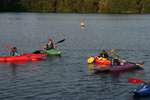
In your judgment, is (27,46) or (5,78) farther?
(27,46)

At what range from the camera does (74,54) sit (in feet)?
204

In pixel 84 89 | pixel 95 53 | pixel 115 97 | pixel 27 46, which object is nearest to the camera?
pixel 115 97

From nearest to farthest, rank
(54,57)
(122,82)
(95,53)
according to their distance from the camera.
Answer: (122,82)
(54,57)
(95,53)

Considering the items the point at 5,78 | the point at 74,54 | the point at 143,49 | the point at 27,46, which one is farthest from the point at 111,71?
the point at 27,46

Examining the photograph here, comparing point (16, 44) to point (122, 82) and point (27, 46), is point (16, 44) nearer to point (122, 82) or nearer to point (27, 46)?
point (27, 46)

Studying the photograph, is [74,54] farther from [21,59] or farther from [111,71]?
[111,71]

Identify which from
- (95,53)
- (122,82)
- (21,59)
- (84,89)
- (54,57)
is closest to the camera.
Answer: (84,89)

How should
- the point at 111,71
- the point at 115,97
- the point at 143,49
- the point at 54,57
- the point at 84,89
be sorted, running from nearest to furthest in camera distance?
1. the point at 115,97
2. the point at 84,89
3. the point at 111,71
4. the point at 54,57
5. the point at 143,49

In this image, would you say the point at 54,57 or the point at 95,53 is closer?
the point at 54,57

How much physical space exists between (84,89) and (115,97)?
3876 millimetres

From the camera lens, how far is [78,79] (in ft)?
143

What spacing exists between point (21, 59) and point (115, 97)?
21332mm

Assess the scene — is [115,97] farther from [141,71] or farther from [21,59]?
[21,59]

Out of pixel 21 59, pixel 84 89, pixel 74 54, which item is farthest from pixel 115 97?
pixel 74 54
